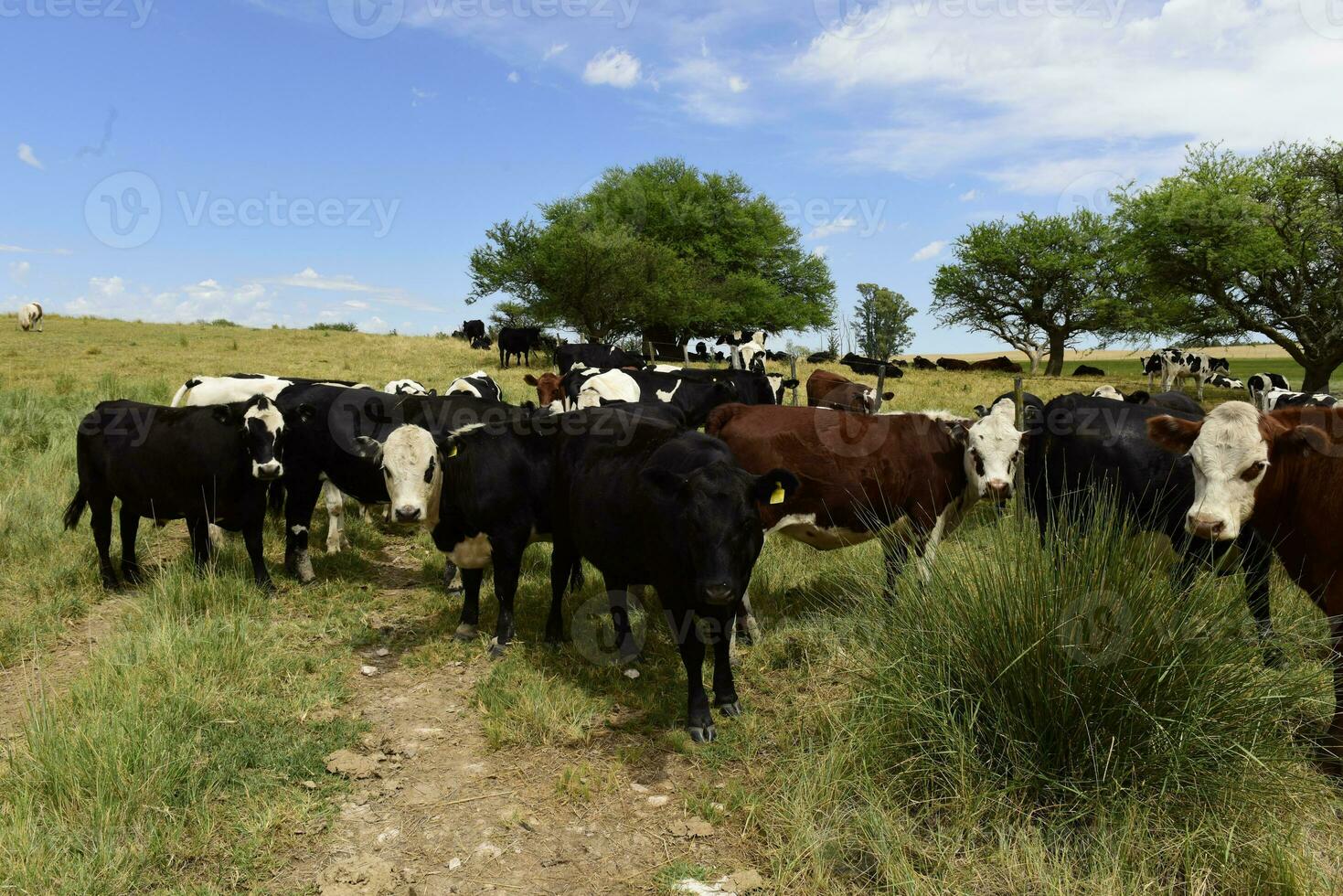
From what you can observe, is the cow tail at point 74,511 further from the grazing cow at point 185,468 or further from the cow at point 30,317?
the cow at point 30,317

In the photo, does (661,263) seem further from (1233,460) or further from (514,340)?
(1233,460)

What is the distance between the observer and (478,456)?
6297mm

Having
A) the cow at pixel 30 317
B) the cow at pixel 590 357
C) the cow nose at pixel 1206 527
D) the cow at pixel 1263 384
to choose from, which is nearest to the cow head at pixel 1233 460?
the cow nose at pixel 1206 527

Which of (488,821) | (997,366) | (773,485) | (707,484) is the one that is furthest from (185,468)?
(997,366)

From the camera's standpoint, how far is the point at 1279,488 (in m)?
4.59

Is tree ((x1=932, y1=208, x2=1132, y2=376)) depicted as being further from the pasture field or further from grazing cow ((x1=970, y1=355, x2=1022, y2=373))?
the pasture field

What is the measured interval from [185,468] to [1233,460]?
808 cm

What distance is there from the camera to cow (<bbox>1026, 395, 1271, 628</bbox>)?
5727 mm

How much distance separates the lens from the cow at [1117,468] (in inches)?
225

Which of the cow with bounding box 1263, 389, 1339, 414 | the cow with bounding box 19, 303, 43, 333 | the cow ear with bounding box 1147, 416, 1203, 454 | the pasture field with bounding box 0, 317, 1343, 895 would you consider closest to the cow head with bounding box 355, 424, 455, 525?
the pasture field with bounding box 0, 317, 1343, 895

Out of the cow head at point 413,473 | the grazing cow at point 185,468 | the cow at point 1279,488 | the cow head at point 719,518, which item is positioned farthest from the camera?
the grazing cow at point 185,468

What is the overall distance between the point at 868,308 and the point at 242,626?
99169mm

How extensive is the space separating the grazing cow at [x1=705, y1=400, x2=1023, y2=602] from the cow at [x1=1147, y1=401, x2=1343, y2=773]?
1677 mm

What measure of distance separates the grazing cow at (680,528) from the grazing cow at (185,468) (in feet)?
10.3
